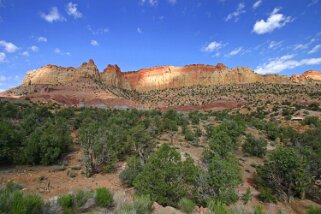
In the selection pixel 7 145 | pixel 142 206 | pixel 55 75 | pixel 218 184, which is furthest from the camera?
pixel 55 75

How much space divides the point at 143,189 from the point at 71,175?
5.34 meters

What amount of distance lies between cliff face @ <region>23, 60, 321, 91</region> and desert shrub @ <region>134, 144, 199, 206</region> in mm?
64063

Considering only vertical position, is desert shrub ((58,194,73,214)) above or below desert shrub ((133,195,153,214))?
above

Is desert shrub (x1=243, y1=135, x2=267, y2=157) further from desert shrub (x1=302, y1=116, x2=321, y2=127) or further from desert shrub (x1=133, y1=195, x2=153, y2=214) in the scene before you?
desert shrub (x1=133, y1=195, x2=153, y2=214)

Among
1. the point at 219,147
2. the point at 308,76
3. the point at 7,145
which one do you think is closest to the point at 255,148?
the point at 219,147

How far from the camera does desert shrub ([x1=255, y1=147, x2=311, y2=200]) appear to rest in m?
12.4

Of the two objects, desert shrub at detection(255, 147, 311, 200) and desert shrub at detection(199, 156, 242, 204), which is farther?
desert shrub at detection(255, 147, 311, 200)

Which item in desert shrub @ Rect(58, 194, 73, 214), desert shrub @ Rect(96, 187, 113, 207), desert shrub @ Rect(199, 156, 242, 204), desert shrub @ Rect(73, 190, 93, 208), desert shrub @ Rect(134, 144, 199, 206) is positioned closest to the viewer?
desert shrub @ Rect(58, 194, 73, 214)

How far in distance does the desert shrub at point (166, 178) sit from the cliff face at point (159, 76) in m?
64.1

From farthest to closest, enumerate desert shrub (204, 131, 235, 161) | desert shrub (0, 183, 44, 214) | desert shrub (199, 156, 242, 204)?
desert shrub (204, 131, 235, 161)
desert shrub (199, 156, 242, 204)
desert shrub (0, 183, 44, 214)

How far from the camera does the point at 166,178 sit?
9852 mm

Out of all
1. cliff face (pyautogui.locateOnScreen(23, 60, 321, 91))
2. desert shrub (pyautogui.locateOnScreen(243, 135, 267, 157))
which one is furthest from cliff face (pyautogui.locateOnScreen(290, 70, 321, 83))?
desert shrub (pyautogui.locateOnScreen(243, 135, 267, 157))

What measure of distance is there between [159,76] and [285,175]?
9617 cm

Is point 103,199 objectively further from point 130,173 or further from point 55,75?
point 55,75
